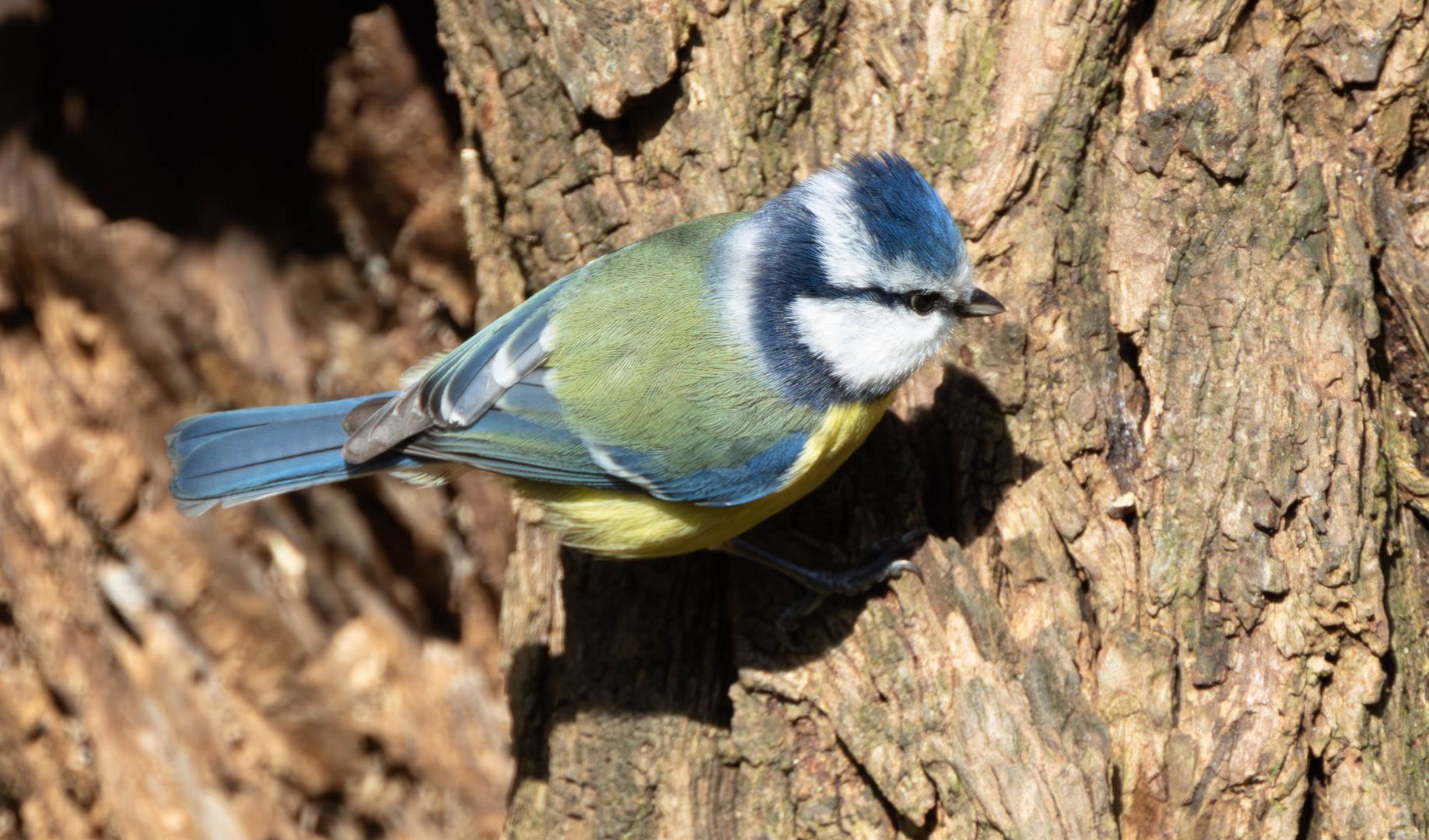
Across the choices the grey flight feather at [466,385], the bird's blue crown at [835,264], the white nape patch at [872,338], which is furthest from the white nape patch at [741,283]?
the grey flight feather at [466,385]

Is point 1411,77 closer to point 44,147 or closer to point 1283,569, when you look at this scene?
point 1283,569

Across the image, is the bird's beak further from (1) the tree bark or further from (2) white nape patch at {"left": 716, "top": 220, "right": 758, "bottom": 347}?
(2) white nape patch at {"left": 716, "top": 220, "right": 758, "bottom": 347}

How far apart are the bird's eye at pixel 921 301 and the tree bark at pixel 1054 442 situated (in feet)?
0.62

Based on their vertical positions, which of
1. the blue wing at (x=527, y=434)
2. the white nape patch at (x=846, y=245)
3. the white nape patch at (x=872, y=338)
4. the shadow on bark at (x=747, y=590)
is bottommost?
the shadow on bark at (x=747, y=590)

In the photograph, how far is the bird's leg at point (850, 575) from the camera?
2.27 metres

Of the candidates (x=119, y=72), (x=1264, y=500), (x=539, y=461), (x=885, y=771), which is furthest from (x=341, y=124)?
(x=1264, y=500)

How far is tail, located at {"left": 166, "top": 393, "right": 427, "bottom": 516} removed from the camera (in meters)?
2.47

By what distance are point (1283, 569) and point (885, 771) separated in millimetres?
764

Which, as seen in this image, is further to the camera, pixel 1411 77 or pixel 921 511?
pixel 921 511

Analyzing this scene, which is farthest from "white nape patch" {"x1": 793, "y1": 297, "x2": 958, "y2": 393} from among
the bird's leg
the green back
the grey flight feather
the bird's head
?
the grey flight feather

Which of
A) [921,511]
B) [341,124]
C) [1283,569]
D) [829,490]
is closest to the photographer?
[1283,569]

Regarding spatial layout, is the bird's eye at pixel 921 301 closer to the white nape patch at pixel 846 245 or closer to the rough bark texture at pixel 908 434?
the white nape patch at pixel 846 245

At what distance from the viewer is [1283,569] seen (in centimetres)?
205

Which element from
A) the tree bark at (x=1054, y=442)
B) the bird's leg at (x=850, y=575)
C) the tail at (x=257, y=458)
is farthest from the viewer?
the tail at (x=257, y=458)
